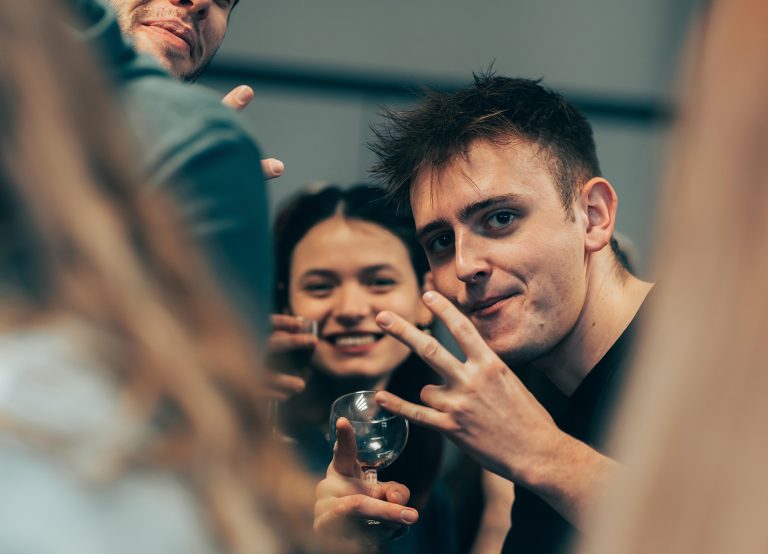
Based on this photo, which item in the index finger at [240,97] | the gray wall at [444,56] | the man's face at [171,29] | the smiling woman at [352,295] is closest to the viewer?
the index finger at [240,97]

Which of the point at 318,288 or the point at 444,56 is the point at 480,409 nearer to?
the point at 318,288

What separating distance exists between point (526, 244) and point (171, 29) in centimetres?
59

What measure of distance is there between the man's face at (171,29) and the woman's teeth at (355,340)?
25.8 inches

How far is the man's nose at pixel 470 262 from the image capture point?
4.20ft

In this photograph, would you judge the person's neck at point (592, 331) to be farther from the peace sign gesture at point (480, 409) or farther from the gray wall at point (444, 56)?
the gray wall at point (444, 56)

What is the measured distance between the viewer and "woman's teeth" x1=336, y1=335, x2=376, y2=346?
1805 millimetres

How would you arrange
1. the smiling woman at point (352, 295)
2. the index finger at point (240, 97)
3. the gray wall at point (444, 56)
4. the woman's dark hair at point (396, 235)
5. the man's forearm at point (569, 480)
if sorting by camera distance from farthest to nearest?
the gray wall at point (444, 56) → the smiling woman at point (352, 295) → the woman's dark hair at point (396, 235) → the index finger at point (240, 97) → the man's forearm at point (569, 480)

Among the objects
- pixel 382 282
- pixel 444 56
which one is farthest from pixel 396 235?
pixel 444 56

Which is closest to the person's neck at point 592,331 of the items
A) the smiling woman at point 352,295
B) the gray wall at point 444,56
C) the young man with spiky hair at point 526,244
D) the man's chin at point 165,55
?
the young man with spiky hair at point 526,244

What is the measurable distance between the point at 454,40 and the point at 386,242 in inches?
61.1

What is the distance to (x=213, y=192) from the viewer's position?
0.67m

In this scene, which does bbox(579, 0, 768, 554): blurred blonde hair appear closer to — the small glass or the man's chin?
the small glass

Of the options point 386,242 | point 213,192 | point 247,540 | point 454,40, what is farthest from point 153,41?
point 454,40

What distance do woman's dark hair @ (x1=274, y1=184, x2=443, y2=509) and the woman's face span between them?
0.02 meters
